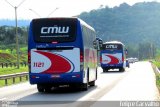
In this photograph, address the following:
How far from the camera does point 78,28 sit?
2309 centimetres

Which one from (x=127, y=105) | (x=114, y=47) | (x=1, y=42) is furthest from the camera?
(x=1, y=42)

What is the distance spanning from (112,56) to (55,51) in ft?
109

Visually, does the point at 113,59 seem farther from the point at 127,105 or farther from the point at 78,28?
the point at 127,105

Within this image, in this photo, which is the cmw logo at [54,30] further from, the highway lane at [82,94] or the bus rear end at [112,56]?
the bus rear end at [112,56]

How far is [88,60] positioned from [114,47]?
3053 centimetres

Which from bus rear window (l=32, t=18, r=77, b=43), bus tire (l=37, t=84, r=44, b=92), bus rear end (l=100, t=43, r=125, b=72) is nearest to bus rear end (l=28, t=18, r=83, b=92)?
bus rear window (l=32, t=18, r=77, b=43)

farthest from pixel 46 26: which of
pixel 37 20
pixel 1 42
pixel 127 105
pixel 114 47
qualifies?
pixel 1 42

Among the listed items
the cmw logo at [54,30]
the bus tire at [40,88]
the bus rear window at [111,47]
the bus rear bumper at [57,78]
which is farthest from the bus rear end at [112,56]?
the bus rear bumper at [57,78]

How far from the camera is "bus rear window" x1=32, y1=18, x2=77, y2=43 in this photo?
2319cm

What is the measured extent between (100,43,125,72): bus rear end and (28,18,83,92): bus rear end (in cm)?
3259

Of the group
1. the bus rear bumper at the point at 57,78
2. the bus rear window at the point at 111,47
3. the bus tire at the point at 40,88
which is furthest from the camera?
the bus rear window at the point at 111,47

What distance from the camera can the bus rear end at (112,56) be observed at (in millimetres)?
55844

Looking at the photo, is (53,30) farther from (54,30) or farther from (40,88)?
(40,88)

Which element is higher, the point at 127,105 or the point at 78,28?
the point at 78,28
